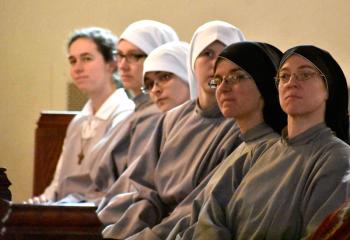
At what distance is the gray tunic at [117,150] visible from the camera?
7.43 metres

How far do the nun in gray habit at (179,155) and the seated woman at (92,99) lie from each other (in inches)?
71.6

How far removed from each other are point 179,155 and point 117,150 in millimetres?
1560

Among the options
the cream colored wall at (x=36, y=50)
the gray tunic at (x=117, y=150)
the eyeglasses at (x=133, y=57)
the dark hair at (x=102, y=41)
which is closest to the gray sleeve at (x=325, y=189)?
the gray tunic at (x=117, y=150)

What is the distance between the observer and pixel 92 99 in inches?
345

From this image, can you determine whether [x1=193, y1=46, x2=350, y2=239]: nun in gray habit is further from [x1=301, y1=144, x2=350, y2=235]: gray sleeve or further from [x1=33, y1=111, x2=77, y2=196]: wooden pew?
[x1=33, y1=111, x2=77, y2=196]: wooden pew

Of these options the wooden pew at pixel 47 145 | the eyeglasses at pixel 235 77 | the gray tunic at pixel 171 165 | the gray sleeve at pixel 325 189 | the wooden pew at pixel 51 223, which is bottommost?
the wooden pew at pixel 47 145

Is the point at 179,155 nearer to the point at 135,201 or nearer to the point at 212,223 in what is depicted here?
the point at 135,201

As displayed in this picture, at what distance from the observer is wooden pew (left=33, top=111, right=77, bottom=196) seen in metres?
8.95

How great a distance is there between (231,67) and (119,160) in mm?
2512

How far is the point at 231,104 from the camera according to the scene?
5379mm

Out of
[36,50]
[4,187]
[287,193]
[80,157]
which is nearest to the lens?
[287,193]

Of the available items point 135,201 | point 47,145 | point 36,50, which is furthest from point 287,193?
point 36,50

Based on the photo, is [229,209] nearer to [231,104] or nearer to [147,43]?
[231,104]

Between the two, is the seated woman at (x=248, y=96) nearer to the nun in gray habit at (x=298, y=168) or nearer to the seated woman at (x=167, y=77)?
the nun in gray habit at (x=298, y=168)
